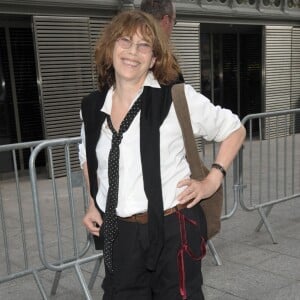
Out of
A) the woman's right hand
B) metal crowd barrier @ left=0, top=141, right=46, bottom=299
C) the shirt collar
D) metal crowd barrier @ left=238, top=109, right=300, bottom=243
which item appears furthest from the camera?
metal crowd barrier @ left=238, top=109, right=300, bottom=243

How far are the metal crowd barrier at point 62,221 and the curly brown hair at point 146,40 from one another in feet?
3.88

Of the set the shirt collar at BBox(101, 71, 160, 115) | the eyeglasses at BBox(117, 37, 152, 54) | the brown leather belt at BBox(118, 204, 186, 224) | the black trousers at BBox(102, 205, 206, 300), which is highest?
the eyeglasses at BBox(117, 37, 152, 54)

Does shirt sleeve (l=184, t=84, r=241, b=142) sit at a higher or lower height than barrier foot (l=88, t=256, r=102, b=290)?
higher

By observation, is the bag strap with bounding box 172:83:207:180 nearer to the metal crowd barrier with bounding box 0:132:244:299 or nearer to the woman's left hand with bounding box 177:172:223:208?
the woman's left hand with bounding box 177:172:223:208

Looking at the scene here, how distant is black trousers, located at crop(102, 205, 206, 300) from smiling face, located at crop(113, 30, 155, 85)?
643mm

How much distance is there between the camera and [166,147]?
1.97 meters

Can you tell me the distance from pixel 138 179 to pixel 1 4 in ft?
17.9

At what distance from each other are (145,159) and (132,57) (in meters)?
0.44

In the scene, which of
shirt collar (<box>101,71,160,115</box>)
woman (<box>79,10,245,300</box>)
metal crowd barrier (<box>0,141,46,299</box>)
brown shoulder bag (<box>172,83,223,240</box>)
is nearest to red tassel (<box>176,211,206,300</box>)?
woman (<box>79,10,245,300</box>)

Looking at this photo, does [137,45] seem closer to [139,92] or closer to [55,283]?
[139,92]

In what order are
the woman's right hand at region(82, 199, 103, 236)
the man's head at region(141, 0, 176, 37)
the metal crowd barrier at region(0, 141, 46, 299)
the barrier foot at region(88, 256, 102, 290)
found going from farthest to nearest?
the barrier foot at region(88, 256, 102, 290), the metal crowd barrier at region(0, 141, 46, 299), the man's head at region(141, 0, 176, 37), the woman's right hand at region(82, 199, 103, 236)

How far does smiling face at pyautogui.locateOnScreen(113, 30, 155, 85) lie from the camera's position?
195 cm

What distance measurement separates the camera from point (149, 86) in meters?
2.02

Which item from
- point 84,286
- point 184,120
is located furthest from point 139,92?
point 84,286
